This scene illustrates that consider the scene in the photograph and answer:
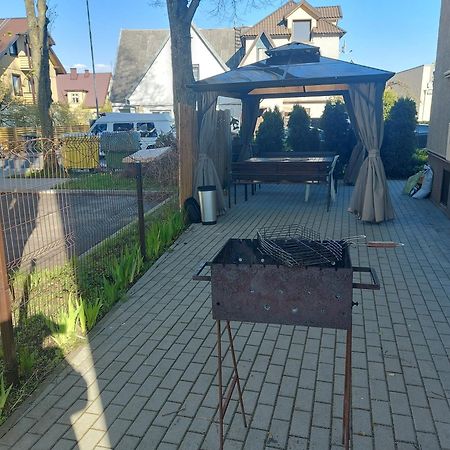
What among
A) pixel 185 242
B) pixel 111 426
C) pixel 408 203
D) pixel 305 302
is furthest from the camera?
pixel 408 203

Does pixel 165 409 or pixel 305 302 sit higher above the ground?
pixel 305 302

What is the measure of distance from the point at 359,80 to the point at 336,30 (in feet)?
90.1

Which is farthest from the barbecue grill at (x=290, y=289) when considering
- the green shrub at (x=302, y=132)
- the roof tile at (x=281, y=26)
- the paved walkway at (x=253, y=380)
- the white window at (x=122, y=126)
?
the roof tile at (x=281, y=26)

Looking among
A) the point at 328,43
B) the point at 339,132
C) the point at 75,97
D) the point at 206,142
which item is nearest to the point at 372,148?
the point at 206,142

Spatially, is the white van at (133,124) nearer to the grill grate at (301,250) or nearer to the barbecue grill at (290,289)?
the grill grate at (301,250)

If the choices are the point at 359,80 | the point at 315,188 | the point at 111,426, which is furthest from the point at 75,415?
the point at 315,188

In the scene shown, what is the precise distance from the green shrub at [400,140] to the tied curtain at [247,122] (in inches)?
165

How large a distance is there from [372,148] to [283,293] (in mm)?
6559

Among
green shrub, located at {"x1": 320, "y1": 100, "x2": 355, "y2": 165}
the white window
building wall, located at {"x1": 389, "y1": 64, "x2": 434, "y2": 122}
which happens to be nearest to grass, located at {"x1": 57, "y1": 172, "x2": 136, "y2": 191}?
green shrub, located at {"x1": 320, "y1": 100, "x2": 355, "y2": 165}

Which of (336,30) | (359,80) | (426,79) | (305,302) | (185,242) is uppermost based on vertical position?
(336,30)

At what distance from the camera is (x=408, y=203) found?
32.7 feet

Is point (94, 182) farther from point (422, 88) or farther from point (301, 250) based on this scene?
point (422, 88)

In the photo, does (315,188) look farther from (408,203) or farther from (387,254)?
(387,254)

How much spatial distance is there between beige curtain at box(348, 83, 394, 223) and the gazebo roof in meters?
0.28
